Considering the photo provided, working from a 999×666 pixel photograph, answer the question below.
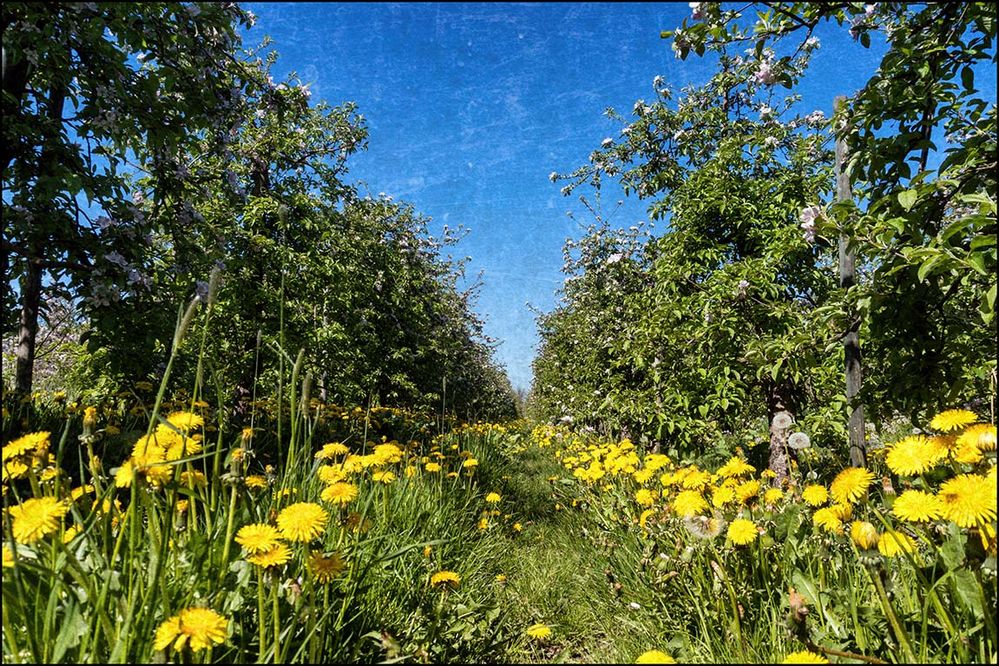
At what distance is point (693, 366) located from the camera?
424 cm

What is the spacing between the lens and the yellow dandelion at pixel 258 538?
3.81 ft

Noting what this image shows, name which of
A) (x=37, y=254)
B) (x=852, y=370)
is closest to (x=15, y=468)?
(x=37, y=254)

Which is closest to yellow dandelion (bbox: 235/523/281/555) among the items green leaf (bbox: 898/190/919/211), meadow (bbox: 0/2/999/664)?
meadow (bbox: 0/2/999/664)

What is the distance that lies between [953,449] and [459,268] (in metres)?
15.1

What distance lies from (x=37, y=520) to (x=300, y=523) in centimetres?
55

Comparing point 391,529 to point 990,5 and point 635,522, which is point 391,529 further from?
point 990,5

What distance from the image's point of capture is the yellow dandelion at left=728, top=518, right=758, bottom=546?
1637mm

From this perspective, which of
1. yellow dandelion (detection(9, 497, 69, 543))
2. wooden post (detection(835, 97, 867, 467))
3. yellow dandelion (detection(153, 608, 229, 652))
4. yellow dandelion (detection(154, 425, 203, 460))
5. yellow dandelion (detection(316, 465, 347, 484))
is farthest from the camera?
wooden post (detection(835, 97, 867, 467))

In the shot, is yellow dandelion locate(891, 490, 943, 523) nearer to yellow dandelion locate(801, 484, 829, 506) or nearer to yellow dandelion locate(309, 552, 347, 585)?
yellow dandelion locate(801, 484, 829, 506)

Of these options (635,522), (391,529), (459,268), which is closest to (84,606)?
(391,529)

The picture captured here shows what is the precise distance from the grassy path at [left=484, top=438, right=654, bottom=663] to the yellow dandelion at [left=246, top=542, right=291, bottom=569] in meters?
1.38

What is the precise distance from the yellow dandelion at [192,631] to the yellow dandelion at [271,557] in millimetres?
140

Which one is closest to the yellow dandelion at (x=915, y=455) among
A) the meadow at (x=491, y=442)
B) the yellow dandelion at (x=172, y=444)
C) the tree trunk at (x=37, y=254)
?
the meadow at (x=491, y=442)

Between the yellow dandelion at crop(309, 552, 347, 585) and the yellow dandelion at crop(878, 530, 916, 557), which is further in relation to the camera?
the yellow dandelion at crop(309, 552, 347, 585)
